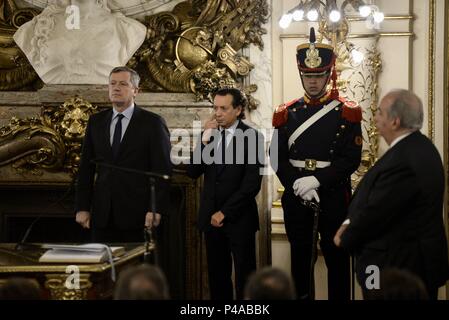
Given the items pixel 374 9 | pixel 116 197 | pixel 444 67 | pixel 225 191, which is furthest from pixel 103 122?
pixel 444 67

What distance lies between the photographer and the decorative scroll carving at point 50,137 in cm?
600

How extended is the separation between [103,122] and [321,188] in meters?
1.27

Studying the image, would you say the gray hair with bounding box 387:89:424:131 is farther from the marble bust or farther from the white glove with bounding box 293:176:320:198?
the marble bust

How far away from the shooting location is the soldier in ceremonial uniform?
17.0ft

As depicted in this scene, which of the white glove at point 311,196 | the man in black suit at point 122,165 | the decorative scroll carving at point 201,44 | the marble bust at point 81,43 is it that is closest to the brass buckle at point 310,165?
the white glove at point 311,196

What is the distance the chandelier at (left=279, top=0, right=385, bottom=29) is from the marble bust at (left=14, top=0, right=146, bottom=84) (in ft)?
3.30

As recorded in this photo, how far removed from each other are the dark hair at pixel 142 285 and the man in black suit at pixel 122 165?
2093mm

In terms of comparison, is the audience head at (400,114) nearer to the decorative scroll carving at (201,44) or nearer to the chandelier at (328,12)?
the chandelier at (328,12)

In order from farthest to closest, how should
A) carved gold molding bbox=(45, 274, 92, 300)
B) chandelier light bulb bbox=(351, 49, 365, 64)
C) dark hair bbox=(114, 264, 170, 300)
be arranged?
1. chandelier light bulb bbox=(351, 49, 365, 64)
2. carved gold molding bbox=(45, 274, 92, 300)
3. dark hair bbox=(114, 264, 170, 300)

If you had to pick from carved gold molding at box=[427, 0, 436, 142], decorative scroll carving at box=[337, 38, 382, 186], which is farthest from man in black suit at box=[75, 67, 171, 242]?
carved gold molding at box=[427, 0, 436, 142]

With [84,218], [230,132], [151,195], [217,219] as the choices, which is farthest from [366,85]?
[151,195]

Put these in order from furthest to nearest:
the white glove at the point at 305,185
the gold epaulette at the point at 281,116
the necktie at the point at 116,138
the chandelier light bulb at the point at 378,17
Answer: the chandelier light bulb at the point at 378,17 < the gold epaulette at the point at 281,116 < the necktie at the point at 116,138 < the white glove at the point at 305,185

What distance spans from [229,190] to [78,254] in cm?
128

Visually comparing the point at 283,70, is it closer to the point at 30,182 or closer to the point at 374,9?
the point at 374,9
